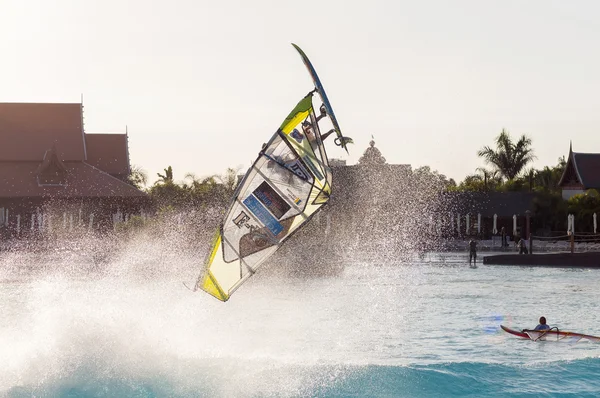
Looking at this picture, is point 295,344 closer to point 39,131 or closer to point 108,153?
point 39,131

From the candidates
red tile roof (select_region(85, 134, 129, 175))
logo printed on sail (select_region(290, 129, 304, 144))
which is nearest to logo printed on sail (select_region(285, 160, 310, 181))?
logo printed on sail (select_region(290, 129, 304, 144))

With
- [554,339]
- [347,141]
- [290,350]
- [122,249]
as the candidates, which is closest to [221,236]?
Answer: [347,141]

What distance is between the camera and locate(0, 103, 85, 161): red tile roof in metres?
64.2

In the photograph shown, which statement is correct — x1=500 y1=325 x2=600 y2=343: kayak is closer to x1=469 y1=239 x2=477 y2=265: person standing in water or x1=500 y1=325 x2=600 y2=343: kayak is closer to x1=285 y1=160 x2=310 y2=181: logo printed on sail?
x1=285 y1=160 x2=310 y2=181: logo printed on sail

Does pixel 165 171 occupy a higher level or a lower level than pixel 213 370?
higher

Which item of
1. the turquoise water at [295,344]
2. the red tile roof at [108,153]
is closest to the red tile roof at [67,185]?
the red tile roof at [108,153]

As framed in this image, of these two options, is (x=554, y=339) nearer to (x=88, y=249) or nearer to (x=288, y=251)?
(x=288, y=251)

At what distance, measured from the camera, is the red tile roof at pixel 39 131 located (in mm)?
64250

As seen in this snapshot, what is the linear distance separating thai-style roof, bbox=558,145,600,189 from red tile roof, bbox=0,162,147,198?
124 feet

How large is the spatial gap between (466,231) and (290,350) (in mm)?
47803

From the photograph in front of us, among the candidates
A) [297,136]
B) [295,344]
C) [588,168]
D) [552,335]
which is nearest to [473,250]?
[552,335]

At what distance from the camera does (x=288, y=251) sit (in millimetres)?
34438

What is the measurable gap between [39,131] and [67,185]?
6.85 meters

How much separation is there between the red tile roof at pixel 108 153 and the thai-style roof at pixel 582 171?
36.9m
